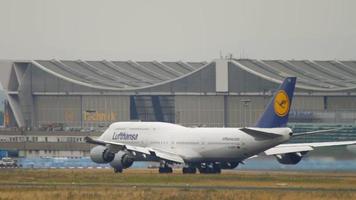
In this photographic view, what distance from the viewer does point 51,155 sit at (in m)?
175

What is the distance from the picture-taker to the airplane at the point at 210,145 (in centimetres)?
10112

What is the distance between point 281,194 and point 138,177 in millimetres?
27709

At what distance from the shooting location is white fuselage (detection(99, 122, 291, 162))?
10169 centimetres

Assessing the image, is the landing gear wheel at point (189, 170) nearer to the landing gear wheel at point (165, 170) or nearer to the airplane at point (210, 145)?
the airplane at point (210, 145)

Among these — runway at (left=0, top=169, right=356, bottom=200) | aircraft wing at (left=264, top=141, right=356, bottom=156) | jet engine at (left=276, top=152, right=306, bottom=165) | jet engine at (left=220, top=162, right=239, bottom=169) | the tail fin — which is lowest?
runway at (left=0, top=169, right=356, bottom=200)

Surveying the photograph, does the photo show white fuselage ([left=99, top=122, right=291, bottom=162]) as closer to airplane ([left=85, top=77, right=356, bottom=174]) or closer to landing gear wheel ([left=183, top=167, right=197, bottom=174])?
airplane ([left=85, top=77, right=356, bottom=174])

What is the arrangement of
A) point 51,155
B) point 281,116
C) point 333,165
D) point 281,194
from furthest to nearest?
point 51,155 < point 333,165 < point 281,116 < point 281,194

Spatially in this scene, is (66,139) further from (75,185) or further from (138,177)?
(75,185)

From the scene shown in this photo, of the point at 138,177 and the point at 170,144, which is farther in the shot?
the point at 170,144

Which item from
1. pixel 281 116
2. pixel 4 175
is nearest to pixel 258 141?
pixel 281 116

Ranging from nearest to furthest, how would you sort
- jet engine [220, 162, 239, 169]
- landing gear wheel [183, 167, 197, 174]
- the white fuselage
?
1. the white fuselage
2. landing gear wheel [183, 167, 197, 174]
3. jet engine [220, 162, 239, 169]

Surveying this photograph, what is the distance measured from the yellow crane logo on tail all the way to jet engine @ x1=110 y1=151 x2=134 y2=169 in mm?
14219

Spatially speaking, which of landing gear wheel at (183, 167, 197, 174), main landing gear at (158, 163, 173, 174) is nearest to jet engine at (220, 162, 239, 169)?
landing gear wheel at (183, 167, 197, 174)

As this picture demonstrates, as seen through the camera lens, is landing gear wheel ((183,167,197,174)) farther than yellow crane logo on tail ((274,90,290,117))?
Yes
